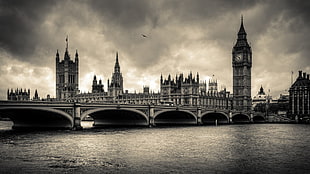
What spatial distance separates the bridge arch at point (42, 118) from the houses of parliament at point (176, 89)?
190 feet

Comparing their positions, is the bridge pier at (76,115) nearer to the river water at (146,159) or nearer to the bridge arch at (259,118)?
the river water at (146,159)

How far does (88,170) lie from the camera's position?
20.2 m

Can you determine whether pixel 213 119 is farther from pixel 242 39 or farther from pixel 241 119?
pixel 242 39

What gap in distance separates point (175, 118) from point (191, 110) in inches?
282

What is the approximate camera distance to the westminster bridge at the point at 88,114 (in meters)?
42.3

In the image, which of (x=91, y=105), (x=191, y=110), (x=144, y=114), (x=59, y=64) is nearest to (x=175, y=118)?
(x=191, y=110)

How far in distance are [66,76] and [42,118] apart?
119601 millimetres

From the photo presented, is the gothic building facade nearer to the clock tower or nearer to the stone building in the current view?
the stone building

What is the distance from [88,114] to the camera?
52688 mm

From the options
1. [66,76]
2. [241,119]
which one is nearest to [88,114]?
[241,119]

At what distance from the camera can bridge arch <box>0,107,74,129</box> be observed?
44.8 m

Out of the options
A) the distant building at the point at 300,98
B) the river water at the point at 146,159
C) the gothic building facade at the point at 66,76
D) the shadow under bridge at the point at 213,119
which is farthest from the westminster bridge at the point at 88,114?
the gothic building facade at the point at 66,76

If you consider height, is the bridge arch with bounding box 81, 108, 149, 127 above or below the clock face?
below

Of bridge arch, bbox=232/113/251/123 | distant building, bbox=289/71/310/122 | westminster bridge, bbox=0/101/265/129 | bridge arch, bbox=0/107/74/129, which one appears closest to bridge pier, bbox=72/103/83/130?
westminster bridge, bbox=0/101/265/129
